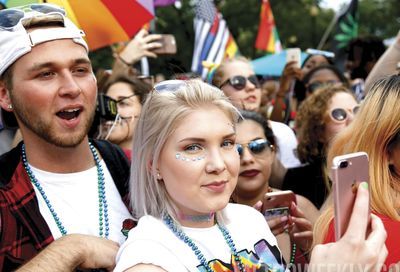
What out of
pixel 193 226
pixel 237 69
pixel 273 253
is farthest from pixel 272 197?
pixel 237 69

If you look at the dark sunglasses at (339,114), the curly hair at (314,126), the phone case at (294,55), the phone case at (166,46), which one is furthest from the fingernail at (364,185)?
the phone case at (294,55)

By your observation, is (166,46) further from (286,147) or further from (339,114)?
(339,114)

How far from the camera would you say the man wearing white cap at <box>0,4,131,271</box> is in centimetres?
225

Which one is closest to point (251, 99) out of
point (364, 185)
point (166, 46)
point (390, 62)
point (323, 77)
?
point (166, 46)

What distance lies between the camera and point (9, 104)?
250 centimetres

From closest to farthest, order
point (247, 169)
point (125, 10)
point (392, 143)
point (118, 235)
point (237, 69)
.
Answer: point (392, 143)
point (118, 235)
point (247, 169)
point (125, 10)
point (237, 69)

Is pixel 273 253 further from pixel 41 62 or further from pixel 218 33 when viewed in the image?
pixel 218 33

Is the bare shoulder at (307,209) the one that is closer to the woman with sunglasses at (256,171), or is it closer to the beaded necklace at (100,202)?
the woman with sunglasses at (256,171)

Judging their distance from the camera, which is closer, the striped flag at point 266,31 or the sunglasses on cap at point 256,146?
the sunglasses on cap at point 256,146

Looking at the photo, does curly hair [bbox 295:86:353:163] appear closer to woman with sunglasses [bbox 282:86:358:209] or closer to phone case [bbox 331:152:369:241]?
woman with sunglasses [bbox 282:86:358:209]

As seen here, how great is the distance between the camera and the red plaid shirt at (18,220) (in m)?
2.18

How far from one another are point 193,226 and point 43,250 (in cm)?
59

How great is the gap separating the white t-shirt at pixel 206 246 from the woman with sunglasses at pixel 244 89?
7.09 ft

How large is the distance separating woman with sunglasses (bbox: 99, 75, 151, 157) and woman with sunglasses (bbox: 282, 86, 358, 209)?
3.98 ft
